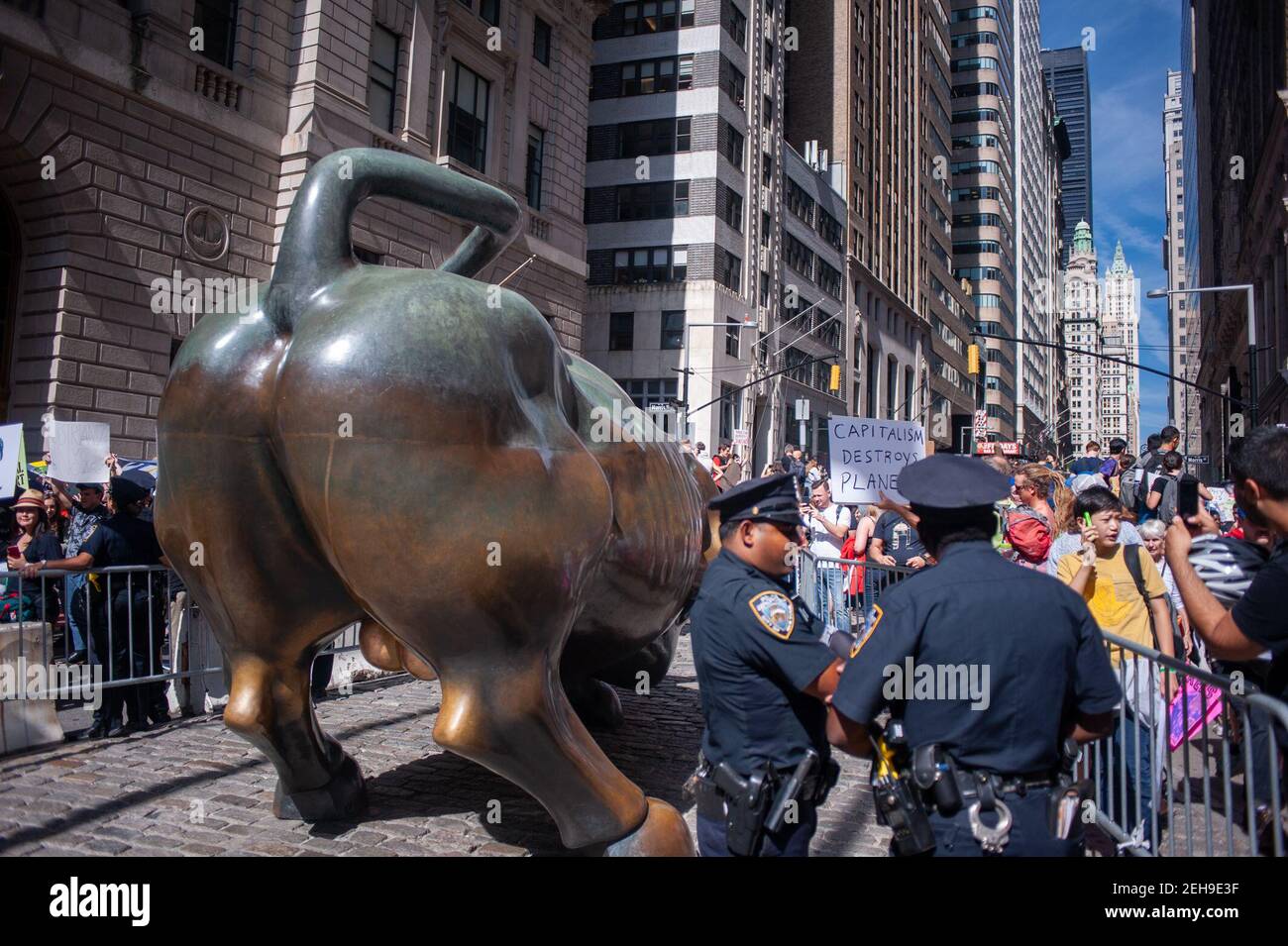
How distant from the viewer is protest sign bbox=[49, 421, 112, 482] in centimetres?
941

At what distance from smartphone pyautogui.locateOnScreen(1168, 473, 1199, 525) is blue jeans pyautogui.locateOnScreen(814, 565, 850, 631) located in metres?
3.33

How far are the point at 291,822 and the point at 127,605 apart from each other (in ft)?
11.4

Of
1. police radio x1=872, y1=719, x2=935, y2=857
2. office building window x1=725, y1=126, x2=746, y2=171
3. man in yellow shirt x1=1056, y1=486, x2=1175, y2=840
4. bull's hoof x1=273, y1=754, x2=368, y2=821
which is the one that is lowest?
bull's hoof x1=273, y1=754, x2=368, y2=821

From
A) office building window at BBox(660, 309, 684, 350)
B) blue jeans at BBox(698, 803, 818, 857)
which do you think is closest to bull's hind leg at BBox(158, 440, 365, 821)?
blue jeans at BBox(698, 803, 818, 857)

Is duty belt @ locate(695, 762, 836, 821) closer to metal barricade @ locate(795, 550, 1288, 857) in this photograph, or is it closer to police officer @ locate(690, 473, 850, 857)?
police officer @ locate(690, 473, 850, 857)

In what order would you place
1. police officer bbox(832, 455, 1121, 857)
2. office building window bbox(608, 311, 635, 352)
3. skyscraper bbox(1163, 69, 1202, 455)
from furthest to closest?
skyscraper bbox(1163, 69, 1202, 455) < office building window bbox(608, 311, 635, 352) < police officer bbox(832, 455, 1121, 857)

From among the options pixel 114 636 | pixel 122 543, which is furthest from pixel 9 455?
pixel 114 636

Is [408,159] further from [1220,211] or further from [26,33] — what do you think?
[1220,211]

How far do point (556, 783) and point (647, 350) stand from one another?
38806 mm

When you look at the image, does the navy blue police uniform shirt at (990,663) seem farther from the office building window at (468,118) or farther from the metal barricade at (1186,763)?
the office building window at (468,118)

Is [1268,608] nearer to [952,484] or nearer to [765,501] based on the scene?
[952,484]

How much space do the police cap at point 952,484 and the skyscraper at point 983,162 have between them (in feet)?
324

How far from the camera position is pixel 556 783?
3459 mm

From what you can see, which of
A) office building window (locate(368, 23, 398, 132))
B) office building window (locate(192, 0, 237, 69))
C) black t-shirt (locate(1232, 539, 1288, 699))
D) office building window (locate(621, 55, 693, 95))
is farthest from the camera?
office building window (locate(621, 55, 693, 95))
